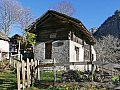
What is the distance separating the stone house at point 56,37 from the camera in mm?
24188

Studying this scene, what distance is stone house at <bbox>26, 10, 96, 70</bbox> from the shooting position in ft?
79.4

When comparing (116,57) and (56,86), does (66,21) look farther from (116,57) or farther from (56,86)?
(116,57)

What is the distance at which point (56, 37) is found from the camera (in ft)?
81.6

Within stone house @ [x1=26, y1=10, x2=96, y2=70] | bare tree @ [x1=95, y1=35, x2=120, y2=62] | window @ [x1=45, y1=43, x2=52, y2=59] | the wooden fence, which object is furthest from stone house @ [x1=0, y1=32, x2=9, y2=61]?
the wooden fence

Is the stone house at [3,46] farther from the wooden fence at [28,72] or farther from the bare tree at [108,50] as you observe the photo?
the wooden fence at [28,72]

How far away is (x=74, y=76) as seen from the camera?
511 inches

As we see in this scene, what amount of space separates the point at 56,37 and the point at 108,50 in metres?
26.9

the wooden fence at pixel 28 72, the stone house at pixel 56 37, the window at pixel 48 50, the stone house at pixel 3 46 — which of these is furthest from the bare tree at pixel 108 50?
the wooden fence at pixel 28 72

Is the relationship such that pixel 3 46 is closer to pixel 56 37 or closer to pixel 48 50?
pixel 48 50

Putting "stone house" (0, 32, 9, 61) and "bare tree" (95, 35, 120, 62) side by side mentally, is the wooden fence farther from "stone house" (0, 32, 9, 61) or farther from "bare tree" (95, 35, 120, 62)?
"bare tree" (95, 35, 120, 62)

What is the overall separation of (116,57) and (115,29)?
20.7 meters

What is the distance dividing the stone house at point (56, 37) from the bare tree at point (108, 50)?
886 inches

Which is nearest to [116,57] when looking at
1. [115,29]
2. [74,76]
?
[115,29]

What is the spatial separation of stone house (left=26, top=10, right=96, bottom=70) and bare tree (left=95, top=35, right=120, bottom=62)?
22.5 metres
